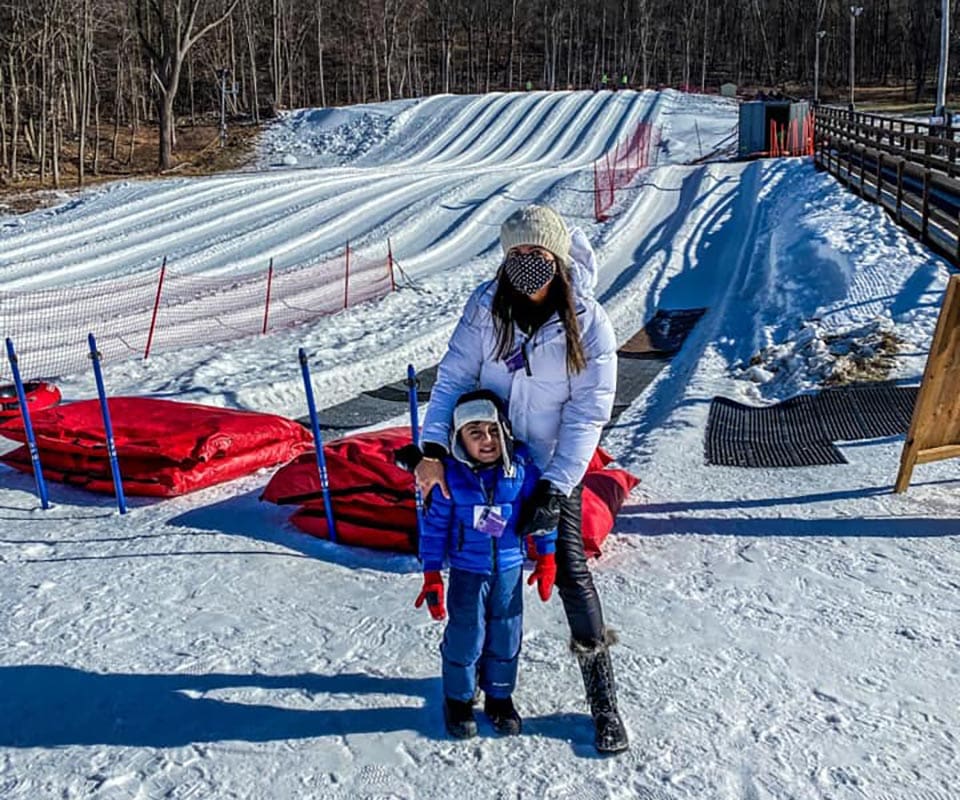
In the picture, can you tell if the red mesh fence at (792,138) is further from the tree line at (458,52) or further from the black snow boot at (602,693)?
the black snow boot at (602,693)

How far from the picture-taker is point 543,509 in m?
3.52

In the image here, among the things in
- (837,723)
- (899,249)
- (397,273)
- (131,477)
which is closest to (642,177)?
(397,273)

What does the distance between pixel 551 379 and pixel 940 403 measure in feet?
11.5

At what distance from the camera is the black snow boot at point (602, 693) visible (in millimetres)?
3750

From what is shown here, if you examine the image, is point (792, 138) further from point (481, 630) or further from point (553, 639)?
point (481, 630)

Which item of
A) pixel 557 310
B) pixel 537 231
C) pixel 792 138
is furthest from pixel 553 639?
pixel 792 138

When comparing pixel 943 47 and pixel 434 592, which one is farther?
pixel 943 47

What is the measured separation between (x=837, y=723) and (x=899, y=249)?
1193 cm

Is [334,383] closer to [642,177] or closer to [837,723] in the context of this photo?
[837,723]

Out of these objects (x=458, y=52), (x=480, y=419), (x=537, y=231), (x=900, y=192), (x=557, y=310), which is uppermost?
(x=458, y=52)

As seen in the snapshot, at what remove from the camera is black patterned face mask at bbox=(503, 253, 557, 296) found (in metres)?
3.50

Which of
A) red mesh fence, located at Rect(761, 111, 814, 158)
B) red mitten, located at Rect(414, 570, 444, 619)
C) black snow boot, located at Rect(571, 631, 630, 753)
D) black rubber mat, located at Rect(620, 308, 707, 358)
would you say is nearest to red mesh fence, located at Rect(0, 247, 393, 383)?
black rubber mat, located at Rect(620, 308, 707, 358)

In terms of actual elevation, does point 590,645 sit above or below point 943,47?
below

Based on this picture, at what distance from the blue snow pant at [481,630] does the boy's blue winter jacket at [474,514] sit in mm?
58
